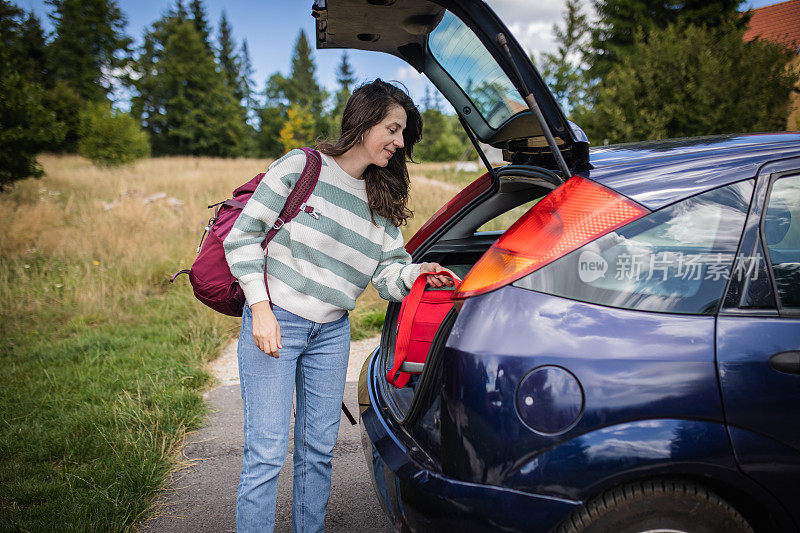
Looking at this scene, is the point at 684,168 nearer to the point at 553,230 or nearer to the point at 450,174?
the point at 553,230

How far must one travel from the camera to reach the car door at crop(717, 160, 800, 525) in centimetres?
129

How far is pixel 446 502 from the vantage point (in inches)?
54.7

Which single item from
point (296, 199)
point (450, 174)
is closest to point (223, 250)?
point (296, 199)

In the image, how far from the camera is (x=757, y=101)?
11.6 meters

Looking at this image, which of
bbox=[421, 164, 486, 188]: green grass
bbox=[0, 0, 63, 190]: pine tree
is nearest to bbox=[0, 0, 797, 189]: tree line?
bbox=[0, 0, 63, 190]: pine tree

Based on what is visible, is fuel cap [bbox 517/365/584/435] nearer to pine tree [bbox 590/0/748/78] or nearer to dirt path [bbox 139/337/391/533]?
dirt path [bbox 139/337/391/533]

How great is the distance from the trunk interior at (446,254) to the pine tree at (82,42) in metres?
46.5

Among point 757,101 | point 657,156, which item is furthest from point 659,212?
point 757,101

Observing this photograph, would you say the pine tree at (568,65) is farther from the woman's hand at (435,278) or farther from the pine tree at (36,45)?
the pine tree at (36,45)

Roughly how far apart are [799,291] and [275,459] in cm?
179

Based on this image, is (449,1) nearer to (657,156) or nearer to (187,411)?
(657,156)

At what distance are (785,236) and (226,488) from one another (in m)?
2.78

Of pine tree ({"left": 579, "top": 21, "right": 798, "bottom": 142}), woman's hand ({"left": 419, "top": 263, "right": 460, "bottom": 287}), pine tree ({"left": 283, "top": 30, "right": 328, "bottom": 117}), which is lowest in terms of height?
woman's hand ({"left": 419, "top": 263, "right": 460, "bottom": 287})

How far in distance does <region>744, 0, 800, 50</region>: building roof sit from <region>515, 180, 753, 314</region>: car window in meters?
19.3
